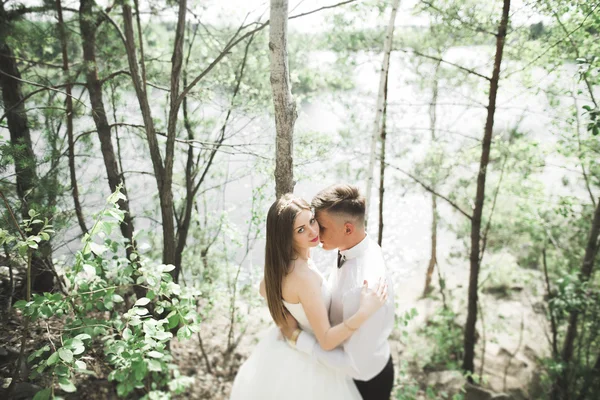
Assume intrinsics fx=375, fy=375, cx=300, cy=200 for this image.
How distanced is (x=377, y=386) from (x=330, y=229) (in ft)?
3.54

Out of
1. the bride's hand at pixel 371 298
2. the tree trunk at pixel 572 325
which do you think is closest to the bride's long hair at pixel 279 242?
the bride's hand at pixel 371 298

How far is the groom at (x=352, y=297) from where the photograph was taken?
7.20 feet

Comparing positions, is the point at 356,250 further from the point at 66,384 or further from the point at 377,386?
the point at 66,384

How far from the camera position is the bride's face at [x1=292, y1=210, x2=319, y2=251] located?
2146 millimetres

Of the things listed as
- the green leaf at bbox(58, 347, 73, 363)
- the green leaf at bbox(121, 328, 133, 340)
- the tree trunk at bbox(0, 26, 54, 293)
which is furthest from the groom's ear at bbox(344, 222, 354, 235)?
the tree trunk at bbox(0, 26, 54, 293)

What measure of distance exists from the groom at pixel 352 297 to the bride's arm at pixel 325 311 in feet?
0.34

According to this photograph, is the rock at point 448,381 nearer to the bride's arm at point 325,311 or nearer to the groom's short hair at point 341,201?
the bride's arm at point 325,311

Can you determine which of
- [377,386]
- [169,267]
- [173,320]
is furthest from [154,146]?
[377,386]

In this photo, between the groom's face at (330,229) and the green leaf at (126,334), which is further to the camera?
the groom's face at (330,229)

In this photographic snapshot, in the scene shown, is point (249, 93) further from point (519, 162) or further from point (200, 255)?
point (519, 162)

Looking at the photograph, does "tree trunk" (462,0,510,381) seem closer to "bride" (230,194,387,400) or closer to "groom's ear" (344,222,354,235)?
"groom's ear" (344,222,354,235)

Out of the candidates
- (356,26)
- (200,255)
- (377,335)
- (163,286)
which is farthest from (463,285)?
(163,286)

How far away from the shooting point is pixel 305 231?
7.12ft

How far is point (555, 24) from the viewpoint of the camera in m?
4.26
